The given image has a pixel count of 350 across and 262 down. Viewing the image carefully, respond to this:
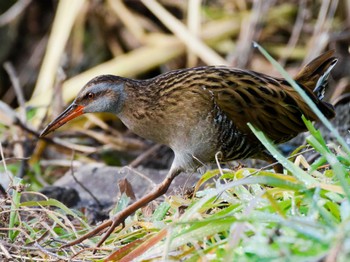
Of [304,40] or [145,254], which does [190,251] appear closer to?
[145,254]

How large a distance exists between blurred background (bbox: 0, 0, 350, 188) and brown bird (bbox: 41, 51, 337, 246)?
75.8 inches

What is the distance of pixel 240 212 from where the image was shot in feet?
8.82

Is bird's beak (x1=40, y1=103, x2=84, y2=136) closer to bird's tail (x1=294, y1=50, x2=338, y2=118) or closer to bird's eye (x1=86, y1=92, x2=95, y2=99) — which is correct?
bird's eye (x1=86, y1=92, x2=95, y2=99)

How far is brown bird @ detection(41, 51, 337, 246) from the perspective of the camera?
3.92 metres

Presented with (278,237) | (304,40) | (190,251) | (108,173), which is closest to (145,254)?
(190,251)

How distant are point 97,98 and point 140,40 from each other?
3.79m

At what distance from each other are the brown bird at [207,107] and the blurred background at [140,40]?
6.32 ft

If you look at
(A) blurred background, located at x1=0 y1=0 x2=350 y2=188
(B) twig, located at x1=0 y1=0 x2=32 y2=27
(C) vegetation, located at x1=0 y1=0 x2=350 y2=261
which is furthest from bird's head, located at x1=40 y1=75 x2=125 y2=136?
(B) twig, located at x1=0 y1=0 x2=32 y2=27

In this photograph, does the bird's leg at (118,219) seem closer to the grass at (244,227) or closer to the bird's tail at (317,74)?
the grass at (244,227)

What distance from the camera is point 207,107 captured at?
3.93 meters

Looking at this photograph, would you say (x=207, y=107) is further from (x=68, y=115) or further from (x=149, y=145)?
(x=149, y=145)

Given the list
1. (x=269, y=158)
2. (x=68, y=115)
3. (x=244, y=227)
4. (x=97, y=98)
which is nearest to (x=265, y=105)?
(x=269, y=158)

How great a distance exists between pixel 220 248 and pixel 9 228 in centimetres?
100

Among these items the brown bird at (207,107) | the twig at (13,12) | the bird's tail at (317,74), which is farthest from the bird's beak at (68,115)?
the twig at (13,12)
